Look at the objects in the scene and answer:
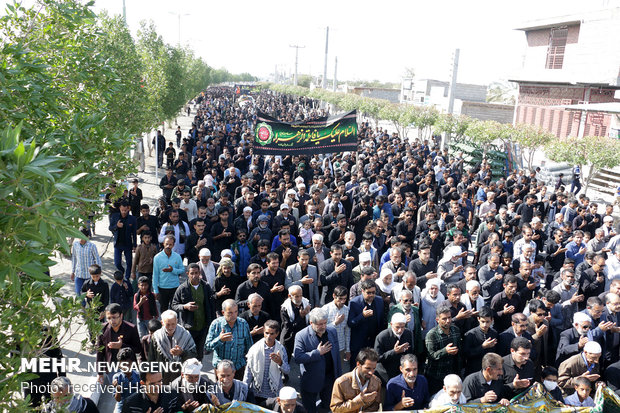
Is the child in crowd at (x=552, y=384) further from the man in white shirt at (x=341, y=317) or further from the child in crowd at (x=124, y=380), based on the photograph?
the child in crowd at (x=124, y=380)

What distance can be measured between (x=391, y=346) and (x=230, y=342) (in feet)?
5.59

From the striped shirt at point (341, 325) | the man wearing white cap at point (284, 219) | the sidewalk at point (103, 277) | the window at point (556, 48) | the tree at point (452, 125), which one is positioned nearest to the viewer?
the sidewalk at point (103, 277)

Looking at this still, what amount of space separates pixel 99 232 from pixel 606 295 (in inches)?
417

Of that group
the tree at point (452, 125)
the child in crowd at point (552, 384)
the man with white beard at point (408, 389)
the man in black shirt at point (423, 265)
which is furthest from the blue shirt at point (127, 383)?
the tree at point (452, 125)

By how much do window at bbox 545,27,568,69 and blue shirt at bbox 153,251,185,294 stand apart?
31.6m

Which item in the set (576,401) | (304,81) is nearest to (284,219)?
(576,401)

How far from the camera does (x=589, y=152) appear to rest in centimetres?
1770

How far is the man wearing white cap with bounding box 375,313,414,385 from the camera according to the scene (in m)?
5.42

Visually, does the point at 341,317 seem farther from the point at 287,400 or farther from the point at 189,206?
the point at 189,206

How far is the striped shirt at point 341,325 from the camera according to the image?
5973 millimetres

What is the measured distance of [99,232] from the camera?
1250 centimetres

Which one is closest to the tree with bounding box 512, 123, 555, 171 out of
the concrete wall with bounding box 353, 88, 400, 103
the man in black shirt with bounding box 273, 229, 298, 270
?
the man in black shirt with bounding box 273, 229, 298, 270

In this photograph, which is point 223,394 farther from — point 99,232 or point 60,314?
point 99,232

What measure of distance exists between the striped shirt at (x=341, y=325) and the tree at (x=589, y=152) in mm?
14831
